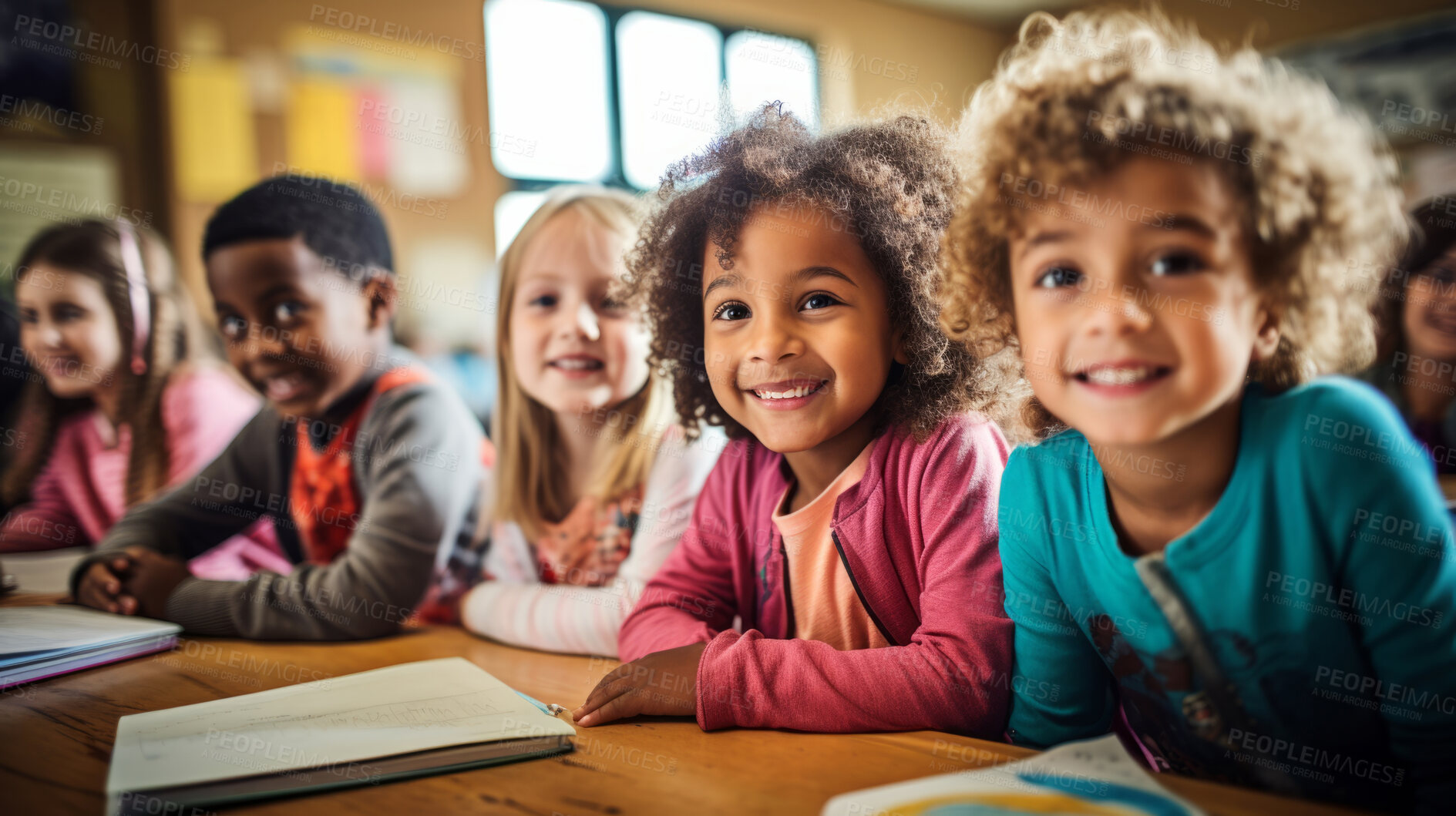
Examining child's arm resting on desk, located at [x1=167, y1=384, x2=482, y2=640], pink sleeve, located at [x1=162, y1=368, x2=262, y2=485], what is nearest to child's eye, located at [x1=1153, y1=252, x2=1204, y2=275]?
child's arm resting on desk, located at [x1=167, y1=384, x2=482, y2=640]

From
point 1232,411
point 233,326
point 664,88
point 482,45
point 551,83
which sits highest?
point 482,45

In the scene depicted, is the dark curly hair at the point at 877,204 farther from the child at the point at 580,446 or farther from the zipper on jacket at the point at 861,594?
the child at the point at 580,446

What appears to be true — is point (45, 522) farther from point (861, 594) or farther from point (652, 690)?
point (861, 594)

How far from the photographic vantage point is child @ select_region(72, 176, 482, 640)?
4.74 feet

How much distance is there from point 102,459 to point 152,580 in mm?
506

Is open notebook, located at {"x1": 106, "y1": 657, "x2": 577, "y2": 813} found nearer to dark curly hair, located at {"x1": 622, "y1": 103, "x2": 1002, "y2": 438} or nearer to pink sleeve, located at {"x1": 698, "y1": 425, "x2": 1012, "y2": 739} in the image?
pink sleeve, located at {"x1": 698, "y1": 425, "x2": 1012, "y2": 739}

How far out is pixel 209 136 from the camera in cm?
292

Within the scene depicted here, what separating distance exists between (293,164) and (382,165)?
0.57 m

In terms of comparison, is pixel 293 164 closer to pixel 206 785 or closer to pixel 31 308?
pixel 31 308

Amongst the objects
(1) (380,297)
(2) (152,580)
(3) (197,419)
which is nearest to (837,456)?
(1) (380,297)

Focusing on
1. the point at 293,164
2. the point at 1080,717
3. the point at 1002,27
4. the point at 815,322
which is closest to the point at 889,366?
the point at 815,322

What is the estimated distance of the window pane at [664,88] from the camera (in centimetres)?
125

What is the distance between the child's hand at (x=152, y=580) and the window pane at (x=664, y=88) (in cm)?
104

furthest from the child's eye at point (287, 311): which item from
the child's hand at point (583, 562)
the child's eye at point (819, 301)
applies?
the child's eye at point (819, 301)
